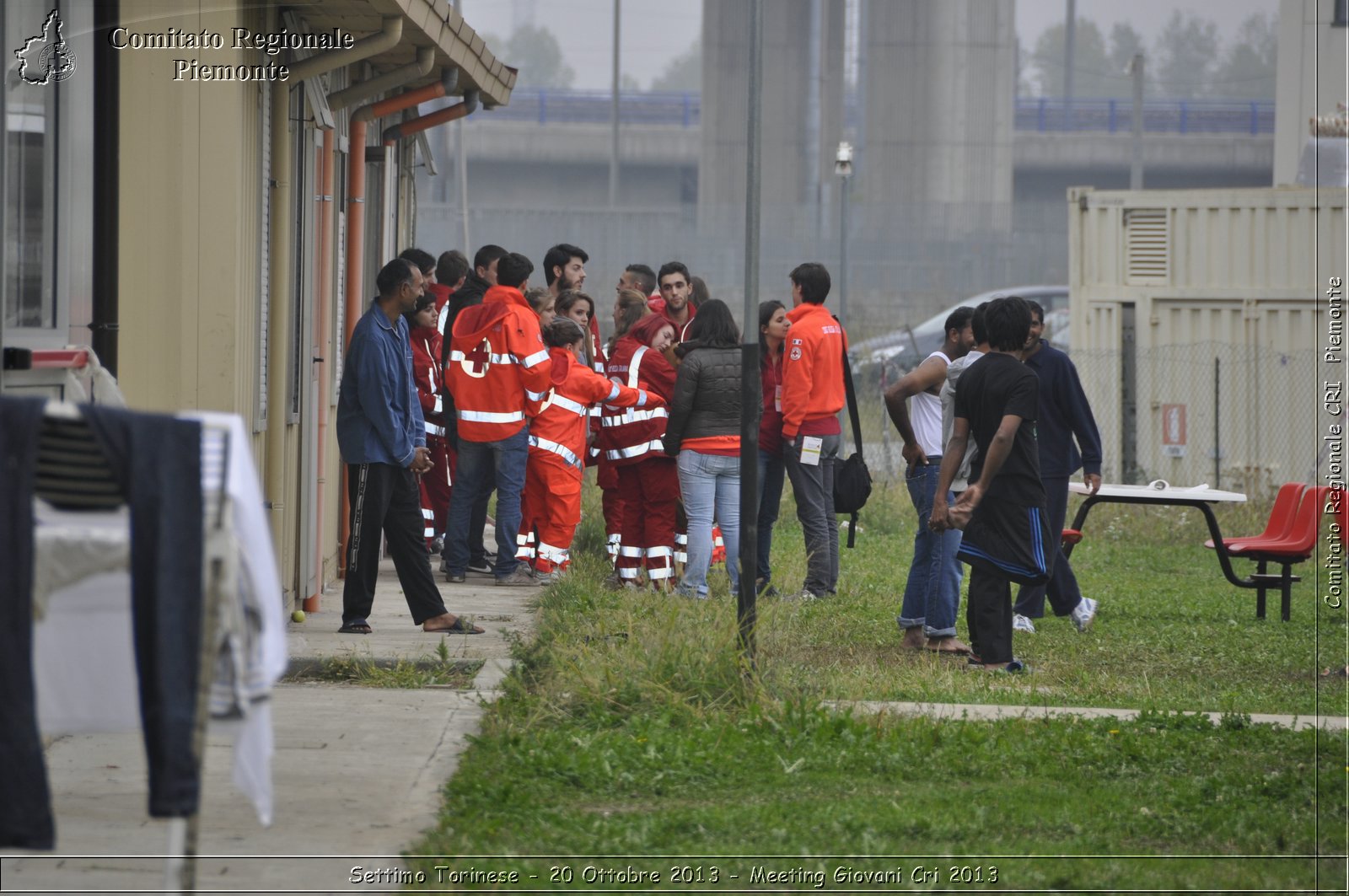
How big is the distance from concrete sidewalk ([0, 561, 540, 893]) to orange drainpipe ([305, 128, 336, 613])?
1.54m

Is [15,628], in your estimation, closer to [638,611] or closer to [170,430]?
[170,430]

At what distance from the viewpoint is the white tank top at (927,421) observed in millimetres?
9445

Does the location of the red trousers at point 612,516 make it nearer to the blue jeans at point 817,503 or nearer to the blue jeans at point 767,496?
the blue jeans at point 767,496

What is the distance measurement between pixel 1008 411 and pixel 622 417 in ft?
11.2

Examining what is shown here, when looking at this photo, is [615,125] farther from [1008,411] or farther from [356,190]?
[1008,411]

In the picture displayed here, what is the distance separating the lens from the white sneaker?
33.8 feet

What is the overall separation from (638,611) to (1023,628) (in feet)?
8.74

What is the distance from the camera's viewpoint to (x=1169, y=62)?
93500mm

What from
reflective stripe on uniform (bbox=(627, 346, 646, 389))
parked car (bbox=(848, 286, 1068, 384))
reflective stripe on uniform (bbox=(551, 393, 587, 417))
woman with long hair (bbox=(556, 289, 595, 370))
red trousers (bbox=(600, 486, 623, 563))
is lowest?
red trousers (bbox=(600, 486, 623, 563))

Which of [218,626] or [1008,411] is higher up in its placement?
[1008,411]

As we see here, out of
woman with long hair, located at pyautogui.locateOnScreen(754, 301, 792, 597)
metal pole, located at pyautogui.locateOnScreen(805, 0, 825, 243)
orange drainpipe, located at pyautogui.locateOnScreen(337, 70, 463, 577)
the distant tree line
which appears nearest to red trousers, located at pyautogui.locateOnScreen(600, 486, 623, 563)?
woman with long hair, located at pyautogui.locateOnScreen(754, 301, 792, 597)

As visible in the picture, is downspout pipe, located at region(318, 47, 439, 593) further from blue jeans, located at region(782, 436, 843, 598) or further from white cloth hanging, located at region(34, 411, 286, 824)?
white cloth hanging, located at region(34, 411, 286, 824)

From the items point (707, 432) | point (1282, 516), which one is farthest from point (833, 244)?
point (707, 432)

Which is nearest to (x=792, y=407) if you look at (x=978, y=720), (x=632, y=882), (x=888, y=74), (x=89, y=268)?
(x=978, y=720)
